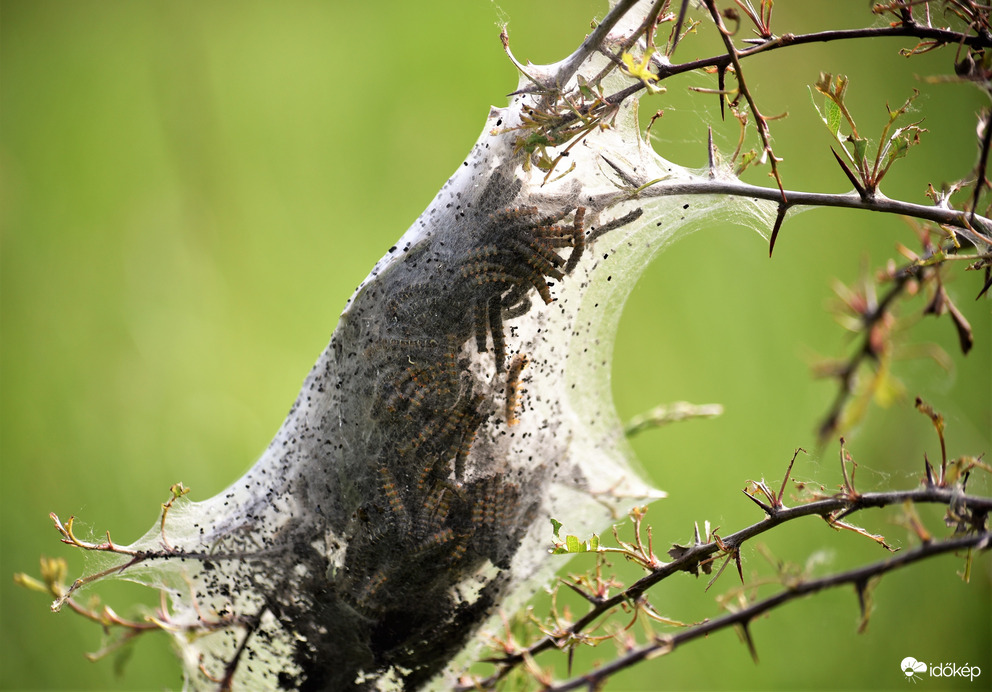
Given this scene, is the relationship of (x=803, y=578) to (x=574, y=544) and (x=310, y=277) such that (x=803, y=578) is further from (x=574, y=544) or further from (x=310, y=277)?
(x=310, y=277)

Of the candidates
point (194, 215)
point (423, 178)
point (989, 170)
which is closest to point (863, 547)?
point (989, 170)

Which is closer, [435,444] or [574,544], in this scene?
[574,544]

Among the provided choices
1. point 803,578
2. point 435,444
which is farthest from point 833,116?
point 435,444

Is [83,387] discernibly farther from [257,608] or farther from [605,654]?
[605,654]

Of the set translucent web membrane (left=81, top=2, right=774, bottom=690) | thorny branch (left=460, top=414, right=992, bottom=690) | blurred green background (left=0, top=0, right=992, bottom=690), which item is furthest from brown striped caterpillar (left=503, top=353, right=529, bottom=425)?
blurred green background (left=0, top=0, right=992, bottom=690)

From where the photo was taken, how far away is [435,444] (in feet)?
3.49

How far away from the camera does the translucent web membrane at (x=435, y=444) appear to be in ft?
3.40

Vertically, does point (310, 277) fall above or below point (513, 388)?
above

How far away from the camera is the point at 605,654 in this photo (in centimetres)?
324

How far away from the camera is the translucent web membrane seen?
1.04m

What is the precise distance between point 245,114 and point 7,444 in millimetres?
1741

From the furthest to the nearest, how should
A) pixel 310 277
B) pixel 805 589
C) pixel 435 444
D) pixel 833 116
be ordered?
pixel 310 277 → pixel 435 444 → pixel 833 116 → pixel 805 589

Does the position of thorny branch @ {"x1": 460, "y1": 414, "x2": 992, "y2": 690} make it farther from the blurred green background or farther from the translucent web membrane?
the blurred green background

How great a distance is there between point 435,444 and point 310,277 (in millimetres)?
2255
